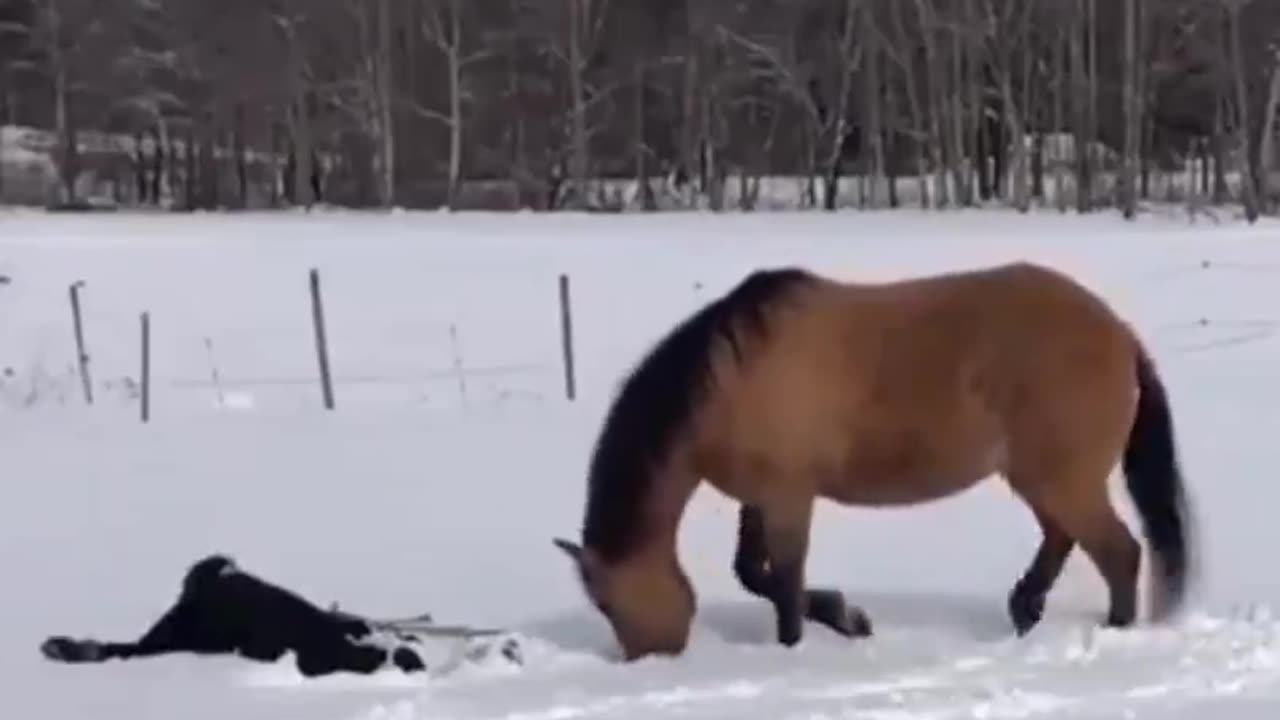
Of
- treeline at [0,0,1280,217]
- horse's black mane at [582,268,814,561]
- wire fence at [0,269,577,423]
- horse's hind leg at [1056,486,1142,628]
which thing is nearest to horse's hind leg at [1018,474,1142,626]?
horse's hind leg at [1056,486,1142,628]

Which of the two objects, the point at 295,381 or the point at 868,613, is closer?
the point at 868,613

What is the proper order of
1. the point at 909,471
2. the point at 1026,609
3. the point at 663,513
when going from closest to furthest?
1. the point at 663,513
2. the point at 909,471
3. the point at 1026,609

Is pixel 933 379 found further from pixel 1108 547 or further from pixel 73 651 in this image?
pixel 73 651

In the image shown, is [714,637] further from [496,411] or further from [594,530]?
[496,411]

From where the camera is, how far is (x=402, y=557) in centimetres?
765

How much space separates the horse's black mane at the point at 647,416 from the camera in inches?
217

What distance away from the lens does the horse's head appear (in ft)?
18.1

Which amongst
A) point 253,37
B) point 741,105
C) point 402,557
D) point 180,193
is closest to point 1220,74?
point 741,105

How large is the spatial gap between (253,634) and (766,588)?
4.97ft

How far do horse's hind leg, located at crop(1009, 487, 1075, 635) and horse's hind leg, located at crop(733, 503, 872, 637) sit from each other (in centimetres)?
46

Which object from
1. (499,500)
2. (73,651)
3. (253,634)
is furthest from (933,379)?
(499,500)

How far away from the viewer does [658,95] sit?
1649 inches

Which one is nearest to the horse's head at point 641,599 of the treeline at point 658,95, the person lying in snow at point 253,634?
the person lying in snow at point 253,634

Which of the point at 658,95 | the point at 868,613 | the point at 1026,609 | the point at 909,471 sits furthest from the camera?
the point at 658,95
